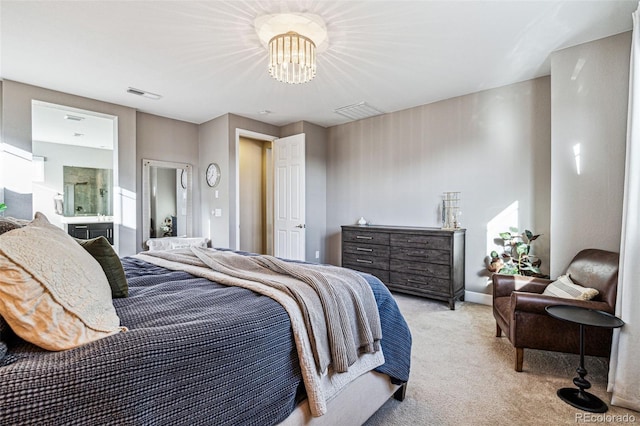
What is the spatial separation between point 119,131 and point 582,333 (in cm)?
521

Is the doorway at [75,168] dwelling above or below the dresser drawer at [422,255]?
above

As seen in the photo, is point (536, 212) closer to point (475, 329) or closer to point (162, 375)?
point (475, 329)

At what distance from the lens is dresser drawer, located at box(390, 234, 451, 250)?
3527 millimetres

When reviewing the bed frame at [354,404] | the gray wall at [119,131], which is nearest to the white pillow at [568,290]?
the bed frame at [354,404]

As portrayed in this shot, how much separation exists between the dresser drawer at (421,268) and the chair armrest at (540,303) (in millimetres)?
1357

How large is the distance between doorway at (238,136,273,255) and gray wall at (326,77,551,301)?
144cm

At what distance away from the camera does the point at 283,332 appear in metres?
1.19

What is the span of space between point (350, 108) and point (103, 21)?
2905 millimetres

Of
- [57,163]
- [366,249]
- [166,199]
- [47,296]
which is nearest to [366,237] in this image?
[366,249]

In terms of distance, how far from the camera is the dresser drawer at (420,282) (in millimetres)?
3527

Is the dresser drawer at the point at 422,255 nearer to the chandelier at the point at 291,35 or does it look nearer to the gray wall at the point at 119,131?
the chandelier at the point at 291,35

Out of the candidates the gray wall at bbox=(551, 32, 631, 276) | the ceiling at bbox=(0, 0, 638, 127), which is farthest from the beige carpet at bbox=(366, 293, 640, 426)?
the ceiling at bbox=(0, 0, 638, 127)

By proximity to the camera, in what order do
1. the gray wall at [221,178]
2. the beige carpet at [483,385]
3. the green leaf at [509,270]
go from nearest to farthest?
the beige carpet at [483,385]
the green leaf at [509,270]
the gray wall at [221,178]

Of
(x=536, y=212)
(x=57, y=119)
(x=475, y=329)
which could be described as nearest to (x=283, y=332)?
(x=475, y=329)
